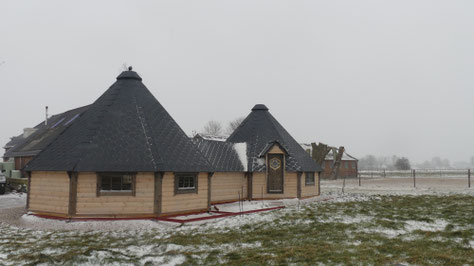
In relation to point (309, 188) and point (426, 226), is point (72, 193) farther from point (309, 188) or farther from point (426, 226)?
point (309, 188)

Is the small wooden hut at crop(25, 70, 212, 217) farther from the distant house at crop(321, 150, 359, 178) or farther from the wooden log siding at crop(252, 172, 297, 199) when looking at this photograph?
the distant house at crop(321, 150, 359, 178)

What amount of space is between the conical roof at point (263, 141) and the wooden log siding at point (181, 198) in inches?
238

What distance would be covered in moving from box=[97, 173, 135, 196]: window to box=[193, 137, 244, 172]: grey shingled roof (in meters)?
7.04

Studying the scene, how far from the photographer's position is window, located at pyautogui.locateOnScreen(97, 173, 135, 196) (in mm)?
14070

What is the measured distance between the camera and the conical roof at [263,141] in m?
22.6

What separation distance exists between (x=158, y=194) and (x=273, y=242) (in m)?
6.55

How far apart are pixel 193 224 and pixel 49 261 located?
6.19 m

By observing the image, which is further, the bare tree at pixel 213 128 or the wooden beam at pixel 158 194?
the bare tree at pixel 213 128

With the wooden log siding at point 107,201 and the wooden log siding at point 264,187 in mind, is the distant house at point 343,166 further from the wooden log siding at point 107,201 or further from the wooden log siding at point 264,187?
the wooden log siding at point 107,201

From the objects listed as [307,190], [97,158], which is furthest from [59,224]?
[307,190]

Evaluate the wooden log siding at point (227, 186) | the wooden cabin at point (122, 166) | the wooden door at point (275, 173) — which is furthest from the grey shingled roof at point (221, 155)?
the wooden cabin at point (122, 166)

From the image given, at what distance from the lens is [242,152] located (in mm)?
23422

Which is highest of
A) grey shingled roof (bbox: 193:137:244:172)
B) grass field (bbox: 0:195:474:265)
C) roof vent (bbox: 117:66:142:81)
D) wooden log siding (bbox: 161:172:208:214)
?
roof vent (bbox: 117:66:142:81)

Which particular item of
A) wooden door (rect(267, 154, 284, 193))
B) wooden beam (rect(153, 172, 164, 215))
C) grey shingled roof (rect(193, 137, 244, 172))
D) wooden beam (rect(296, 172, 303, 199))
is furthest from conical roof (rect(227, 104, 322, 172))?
wooden beam (rect(153, 172, 164, 215))
